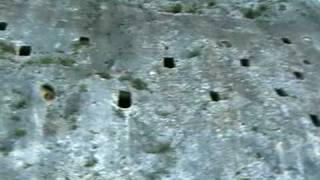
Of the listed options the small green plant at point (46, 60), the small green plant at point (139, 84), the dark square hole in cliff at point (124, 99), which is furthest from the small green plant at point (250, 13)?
the small green plant at point (46, 60)

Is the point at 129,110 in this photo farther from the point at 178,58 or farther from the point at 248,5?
the point at 248,5

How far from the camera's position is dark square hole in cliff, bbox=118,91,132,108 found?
8250 millimetres

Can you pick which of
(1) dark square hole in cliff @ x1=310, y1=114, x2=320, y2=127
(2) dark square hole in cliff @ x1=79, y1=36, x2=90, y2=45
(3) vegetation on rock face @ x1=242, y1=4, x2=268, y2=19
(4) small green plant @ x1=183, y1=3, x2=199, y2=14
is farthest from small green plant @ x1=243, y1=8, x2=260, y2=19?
(2) dark square hole in cliff @ x1=79, y1=36, x2=90, y2=45

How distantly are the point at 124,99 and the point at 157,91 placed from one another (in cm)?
50

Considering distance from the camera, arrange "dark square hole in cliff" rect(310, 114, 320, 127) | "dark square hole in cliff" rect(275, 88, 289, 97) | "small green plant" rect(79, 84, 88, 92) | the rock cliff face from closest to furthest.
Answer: the rock cliff face → "small green plant" rect(79, 84, 88, 92) → "dark square hole in cliff" rect(310, 114, 320, 127) → "dark square hole in cliff" rect(275, 88, 289, 97)

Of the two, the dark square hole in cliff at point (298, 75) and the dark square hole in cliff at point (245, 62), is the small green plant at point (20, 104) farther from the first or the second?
the dark square hole in cliff at point (298, 75)

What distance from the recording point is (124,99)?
8328 millimetres

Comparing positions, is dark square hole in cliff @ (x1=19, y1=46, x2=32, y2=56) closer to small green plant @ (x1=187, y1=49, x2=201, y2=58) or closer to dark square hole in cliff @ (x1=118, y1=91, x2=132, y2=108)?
dark square hole in cliff @ (x1=118, y1=91, x2=132, y2=108)

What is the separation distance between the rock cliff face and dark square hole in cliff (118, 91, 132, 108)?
2cm

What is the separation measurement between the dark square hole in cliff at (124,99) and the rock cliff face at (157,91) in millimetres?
15

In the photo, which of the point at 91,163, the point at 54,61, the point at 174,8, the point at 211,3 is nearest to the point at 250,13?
the point at 211,3

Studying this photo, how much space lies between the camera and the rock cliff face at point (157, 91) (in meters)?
7.64

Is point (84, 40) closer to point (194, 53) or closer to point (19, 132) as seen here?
point (194, 53)

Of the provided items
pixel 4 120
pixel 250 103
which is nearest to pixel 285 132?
pixel 250 103
